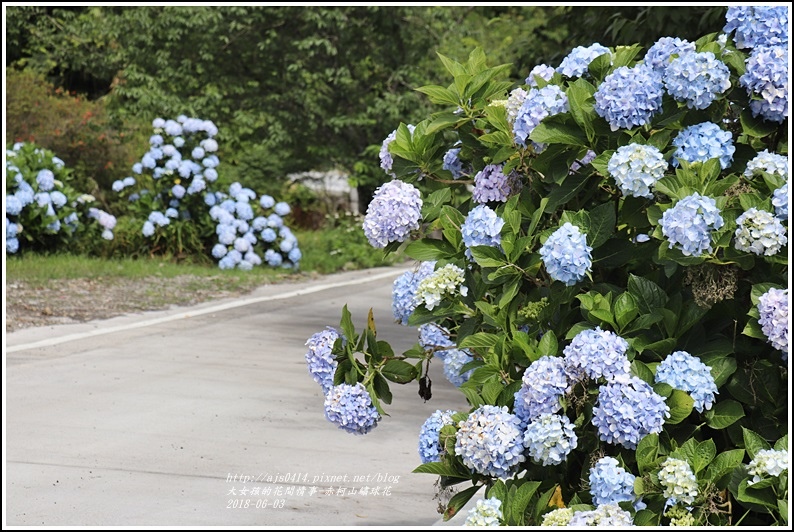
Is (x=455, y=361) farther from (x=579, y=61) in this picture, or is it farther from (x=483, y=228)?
Answer: (x=579, y=61)

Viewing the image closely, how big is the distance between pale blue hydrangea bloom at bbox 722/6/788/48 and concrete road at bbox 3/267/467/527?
7.70 feet

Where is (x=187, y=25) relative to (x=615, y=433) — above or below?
above

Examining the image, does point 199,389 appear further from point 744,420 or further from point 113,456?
point 744,420

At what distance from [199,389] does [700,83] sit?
16.2 feet

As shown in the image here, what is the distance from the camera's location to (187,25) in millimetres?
19031

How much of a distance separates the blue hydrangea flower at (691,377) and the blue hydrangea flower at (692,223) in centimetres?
28

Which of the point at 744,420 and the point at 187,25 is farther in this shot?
the point at 187,25

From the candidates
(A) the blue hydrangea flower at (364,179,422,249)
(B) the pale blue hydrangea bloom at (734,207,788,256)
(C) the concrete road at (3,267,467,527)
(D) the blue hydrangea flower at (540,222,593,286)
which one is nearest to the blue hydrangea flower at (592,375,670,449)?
(D) the blue hydrangea flower at (540,222,593,286)

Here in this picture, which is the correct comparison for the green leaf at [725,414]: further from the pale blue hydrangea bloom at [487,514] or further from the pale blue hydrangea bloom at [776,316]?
the pale blue hydrangea bloom at [487,514]

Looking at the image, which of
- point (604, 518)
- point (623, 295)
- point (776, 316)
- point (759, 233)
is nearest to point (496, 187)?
point (623, 295)

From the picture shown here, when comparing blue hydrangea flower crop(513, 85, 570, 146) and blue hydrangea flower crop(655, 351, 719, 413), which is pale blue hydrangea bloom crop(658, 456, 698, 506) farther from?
blue hydrangea flower crop(513, 85, 570, 146)

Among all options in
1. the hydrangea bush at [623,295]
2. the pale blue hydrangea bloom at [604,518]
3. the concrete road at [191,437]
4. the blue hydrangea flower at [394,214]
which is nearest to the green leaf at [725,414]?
the hydrangea bush at [623,295]

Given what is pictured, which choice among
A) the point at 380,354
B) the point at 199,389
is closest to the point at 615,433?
the point at 380,354

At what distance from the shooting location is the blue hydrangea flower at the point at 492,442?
2891 mm
